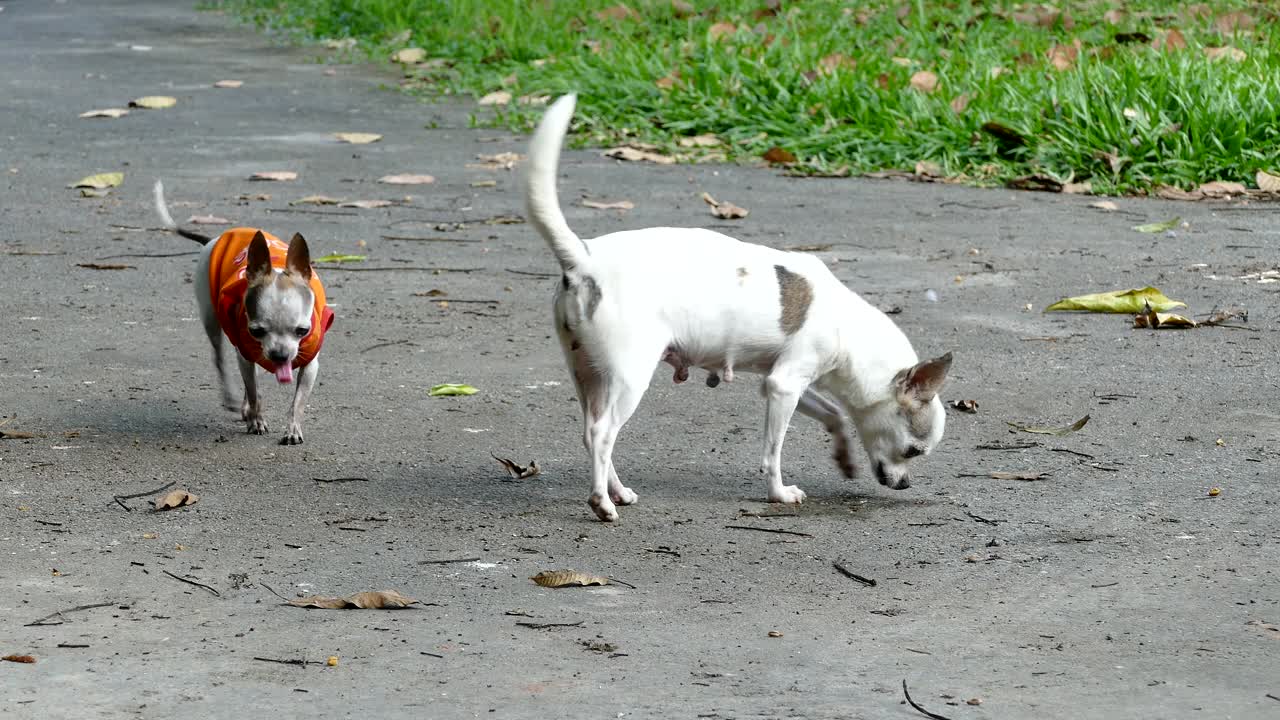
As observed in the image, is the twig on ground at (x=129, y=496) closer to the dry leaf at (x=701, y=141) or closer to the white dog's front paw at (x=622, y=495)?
the white dog's front paw at (x=622, y=495)

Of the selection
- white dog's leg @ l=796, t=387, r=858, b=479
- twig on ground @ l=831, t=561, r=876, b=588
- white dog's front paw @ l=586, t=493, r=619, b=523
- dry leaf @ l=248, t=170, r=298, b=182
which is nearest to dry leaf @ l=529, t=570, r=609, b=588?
white dog's front paw @ l=586, t=493, r=619, b=523

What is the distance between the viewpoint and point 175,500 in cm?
455

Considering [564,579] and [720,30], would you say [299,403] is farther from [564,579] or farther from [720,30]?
[720,30]

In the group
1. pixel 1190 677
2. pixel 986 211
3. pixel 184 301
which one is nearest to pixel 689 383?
pixel 184 301

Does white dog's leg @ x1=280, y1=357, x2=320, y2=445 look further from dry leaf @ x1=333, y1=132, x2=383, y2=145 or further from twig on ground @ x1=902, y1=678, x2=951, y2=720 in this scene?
dry leaf @ x1=333, y1=132, x2=383, y2=145

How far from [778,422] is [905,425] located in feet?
1.20

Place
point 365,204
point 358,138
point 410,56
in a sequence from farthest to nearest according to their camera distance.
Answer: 1. point 410,56
2. point 358,138
3. point 365,204

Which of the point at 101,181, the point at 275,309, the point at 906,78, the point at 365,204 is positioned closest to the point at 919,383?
the point at 275,309

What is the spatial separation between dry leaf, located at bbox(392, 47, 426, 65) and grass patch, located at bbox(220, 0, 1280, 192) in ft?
0.34

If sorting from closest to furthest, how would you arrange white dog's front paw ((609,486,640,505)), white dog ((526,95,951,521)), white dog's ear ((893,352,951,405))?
1. white dog ((526,95,951,521))
2. white dog's front paw ((609,486,640,505))
3. white dog's ear ((893,352,951,405))

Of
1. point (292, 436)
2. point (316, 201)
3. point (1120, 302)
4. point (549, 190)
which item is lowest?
point (316, 201)

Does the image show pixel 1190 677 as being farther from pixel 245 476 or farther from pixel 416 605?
pixel 245 476

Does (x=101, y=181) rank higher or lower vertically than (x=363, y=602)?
lower

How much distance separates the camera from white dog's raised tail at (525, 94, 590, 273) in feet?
14.2
